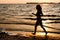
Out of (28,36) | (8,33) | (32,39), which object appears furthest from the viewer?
(8,33)

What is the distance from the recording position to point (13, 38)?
39.8 ft

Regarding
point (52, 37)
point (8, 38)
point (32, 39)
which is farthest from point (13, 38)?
point (52, 37)

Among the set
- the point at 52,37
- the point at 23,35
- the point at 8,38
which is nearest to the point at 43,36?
the point at 52,37

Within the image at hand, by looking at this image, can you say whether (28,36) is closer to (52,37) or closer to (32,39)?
(32,39)

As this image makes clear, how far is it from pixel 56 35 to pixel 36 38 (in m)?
1.66

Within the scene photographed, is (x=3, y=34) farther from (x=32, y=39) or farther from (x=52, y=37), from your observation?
(x=52, y=37)

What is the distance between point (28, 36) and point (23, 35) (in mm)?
481

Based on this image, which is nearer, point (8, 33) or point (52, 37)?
point (52, 37)

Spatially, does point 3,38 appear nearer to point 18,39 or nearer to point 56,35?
point 18,39

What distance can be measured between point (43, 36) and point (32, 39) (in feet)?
3.11

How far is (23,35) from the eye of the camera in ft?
42.2

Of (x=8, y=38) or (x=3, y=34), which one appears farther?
(x=3, y=34)

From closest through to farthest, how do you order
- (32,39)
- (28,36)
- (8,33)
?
1. (32,39)
2. (28,36)
3. (8,33)

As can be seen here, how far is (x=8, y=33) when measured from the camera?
44.2 ft
